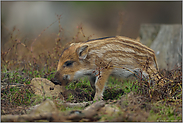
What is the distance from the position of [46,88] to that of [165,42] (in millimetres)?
4625

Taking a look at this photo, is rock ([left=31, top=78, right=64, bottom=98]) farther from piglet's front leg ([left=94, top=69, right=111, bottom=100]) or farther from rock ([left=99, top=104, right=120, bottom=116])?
rock ([left=99, top=104, right=120, bottom=116])

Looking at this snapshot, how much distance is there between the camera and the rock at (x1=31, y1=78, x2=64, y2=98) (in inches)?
176

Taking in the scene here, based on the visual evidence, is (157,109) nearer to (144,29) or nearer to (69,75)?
(69,75)

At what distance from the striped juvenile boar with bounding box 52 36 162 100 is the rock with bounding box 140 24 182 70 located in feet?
4.66

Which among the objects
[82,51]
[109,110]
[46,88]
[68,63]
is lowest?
[109,110]

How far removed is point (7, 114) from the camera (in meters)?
3.58

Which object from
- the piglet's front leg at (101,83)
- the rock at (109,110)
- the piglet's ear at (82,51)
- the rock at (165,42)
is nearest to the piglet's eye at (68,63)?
the piglet's ear at (82,51)

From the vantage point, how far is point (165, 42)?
7.38m

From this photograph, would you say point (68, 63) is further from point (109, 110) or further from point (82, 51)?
point (109, 110)

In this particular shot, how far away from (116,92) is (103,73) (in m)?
0.61

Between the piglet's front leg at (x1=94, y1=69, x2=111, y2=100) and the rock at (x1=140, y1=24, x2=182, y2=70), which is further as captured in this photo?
the rock at (x1=140, y1=24, x2=182, y2=70)

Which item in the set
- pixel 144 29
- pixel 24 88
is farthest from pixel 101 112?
pixel 144 29

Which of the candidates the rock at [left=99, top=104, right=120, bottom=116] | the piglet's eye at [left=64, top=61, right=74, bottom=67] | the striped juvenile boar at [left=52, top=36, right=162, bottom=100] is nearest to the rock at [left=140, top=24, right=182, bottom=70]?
the striped juvenile boar at [left=52, top=36, right=162, bottom=100]

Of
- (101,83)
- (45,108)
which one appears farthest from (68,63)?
(45,108)
